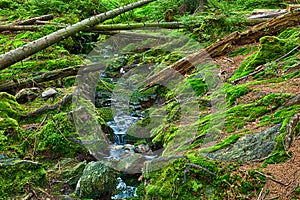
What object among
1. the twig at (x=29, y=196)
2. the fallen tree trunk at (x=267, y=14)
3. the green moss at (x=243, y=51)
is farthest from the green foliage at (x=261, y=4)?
the twig at (x=29, y=196)

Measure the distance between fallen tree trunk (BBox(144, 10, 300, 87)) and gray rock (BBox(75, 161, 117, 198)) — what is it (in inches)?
154

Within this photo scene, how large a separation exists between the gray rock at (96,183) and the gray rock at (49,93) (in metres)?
3.29

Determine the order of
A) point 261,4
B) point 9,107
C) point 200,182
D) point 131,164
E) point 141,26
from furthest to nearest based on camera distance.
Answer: point 261,4
point 141,26
point 9,107
point 131,164
point 200,182

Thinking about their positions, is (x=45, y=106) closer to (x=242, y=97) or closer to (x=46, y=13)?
(x=242, y=97)

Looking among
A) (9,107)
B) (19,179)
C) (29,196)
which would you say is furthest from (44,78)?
(29,196)

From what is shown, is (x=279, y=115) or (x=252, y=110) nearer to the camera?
(x=279, y=115)

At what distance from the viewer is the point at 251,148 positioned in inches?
179

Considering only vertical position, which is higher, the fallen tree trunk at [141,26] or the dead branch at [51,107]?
the fallen tree trunk at [141,26]

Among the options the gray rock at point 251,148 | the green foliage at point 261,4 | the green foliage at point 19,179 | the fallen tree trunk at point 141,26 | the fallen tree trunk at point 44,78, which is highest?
the green foliage at point 261,4

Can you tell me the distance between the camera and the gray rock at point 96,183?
5332 mm

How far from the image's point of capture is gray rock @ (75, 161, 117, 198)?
5332mm

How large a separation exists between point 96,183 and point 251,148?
103 inches

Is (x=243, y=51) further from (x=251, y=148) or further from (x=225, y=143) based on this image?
(x=251, y=148)

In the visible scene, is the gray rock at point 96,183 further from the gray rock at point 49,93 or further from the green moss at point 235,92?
the gray rock at point 49,93
